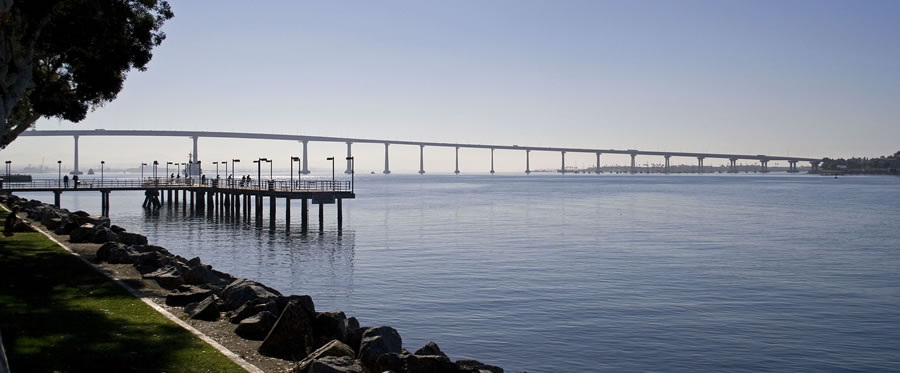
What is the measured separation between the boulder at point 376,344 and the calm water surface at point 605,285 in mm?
4315

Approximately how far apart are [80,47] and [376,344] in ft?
58.7

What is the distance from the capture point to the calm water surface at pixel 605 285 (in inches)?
760

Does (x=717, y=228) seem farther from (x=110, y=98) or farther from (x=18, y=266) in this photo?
(x=18, y=266)

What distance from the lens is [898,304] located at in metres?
25.3

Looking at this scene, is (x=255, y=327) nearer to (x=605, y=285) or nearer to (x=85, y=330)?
(x=85, y=330)

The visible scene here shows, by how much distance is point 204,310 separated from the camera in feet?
48.3

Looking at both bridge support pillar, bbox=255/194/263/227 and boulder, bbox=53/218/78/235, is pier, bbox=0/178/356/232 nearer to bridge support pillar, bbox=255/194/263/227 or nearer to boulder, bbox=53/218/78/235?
bridge support pillar, bbox=255/194/263/227

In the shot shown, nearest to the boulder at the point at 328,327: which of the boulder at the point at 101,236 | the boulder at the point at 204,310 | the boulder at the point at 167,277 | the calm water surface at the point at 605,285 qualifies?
the boulder at the point at 204,310

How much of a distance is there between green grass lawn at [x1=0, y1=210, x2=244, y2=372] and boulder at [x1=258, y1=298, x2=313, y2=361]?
0.97 m

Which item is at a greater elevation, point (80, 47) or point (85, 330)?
point (80, 47)

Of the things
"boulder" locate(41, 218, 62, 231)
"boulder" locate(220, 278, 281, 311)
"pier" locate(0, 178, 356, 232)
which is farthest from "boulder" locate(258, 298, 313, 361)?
"pier" locate(0, 178, 356, 232)

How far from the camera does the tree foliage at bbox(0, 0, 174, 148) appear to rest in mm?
19766

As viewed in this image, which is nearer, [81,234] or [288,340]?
[288,340]

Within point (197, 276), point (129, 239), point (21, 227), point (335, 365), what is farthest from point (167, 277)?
point (21, 227)
